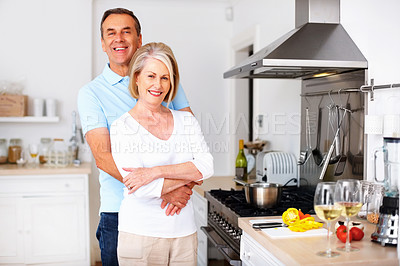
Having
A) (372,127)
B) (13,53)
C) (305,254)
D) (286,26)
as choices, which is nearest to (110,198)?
(305,254)

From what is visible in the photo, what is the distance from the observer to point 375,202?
2006mm

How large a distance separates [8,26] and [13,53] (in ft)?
0.85

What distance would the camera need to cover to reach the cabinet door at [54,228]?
3803 mm

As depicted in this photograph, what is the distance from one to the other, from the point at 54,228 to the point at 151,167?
2.57m

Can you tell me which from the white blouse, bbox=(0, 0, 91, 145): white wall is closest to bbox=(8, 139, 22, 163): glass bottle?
bbox=(0, 0, 91, 145): white wall

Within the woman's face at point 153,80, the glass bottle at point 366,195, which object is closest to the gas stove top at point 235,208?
the glass bottle at point 366,195

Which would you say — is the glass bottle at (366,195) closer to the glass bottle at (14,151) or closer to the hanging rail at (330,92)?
the hanging rail at (330,92)

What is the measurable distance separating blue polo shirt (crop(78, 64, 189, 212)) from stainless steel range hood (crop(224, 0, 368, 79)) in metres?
0.65

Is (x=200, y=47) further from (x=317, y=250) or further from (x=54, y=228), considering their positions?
(x=317, y=250)

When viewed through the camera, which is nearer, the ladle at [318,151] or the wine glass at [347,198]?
the wine glass at [347,198]

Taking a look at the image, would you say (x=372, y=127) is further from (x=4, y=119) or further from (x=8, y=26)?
(x=8, y=26)

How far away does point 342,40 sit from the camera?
238 centimetres

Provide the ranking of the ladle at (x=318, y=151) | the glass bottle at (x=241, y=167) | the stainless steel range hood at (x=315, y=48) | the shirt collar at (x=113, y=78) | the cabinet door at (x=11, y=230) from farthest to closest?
the cabinet door at (x=11, y=230) → the glass bottle at (x=241, y=167) → the ladle at (x=318, y=151) → the stainless steel range hood at (x=315, y=48) → the shirt collar at (x=113, y=78)

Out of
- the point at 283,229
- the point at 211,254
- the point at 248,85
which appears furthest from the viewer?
the point at 248,85
